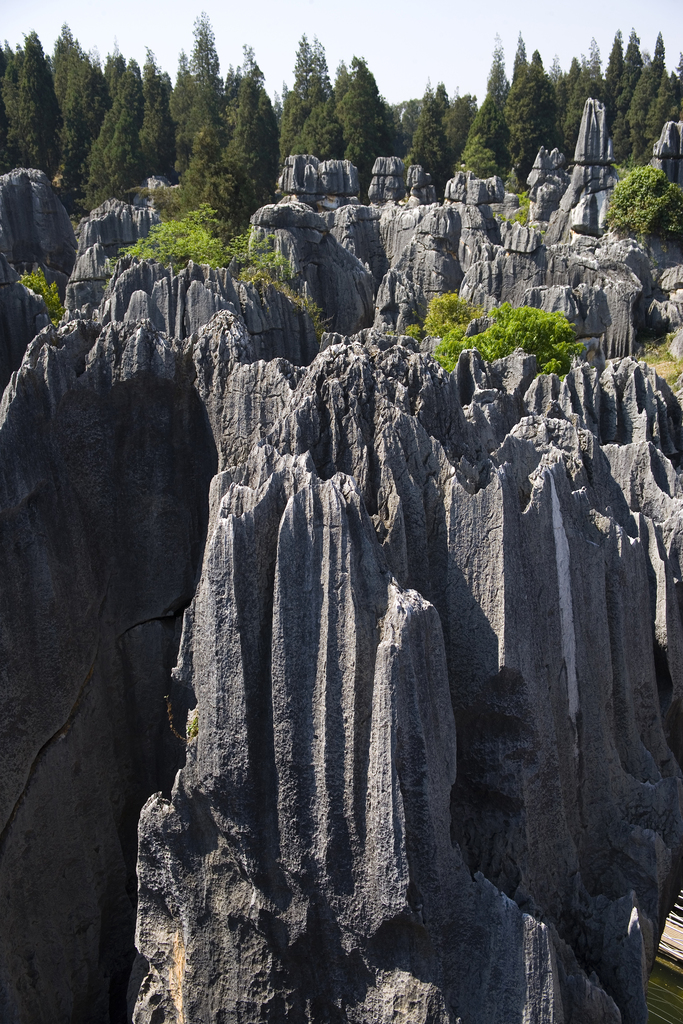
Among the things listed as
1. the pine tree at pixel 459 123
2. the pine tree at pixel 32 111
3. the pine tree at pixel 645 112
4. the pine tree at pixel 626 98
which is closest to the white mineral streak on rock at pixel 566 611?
the pine tree at pixel 645 112

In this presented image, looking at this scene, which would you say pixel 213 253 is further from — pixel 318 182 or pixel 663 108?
pixel 663 108

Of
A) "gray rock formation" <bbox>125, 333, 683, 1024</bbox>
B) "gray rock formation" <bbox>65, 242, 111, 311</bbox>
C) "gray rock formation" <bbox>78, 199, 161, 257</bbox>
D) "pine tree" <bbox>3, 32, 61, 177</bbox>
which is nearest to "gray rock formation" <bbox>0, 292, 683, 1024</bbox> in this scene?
"gray rock formation" <bbox>125, 333, 683, 1024</bbox>

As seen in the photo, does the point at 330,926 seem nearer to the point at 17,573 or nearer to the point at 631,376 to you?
the point at 17,573

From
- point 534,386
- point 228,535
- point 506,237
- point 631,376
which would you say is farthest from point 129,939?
point 506,237

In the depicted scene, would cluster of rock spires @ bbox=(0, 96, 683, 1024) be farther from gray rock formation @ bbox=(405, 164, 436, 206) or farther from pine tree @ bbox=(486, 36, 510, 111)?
pine tree @ bbox=(486, 36, 510, 111)

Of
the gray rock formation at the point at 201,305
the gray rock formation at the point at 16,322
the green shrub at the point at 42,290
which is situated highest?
the green shrub at the point at 42,290

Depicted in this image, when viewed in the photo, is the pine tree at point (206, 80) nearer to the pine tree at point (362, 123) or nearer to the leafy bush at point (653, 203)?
the pine tree at point (362, 123)

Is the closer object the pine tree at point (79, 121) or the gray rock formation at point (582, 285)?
the gray rock formation at point (582, 285)

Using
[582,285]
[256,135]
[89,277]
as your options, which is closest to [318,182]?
[256,135]
